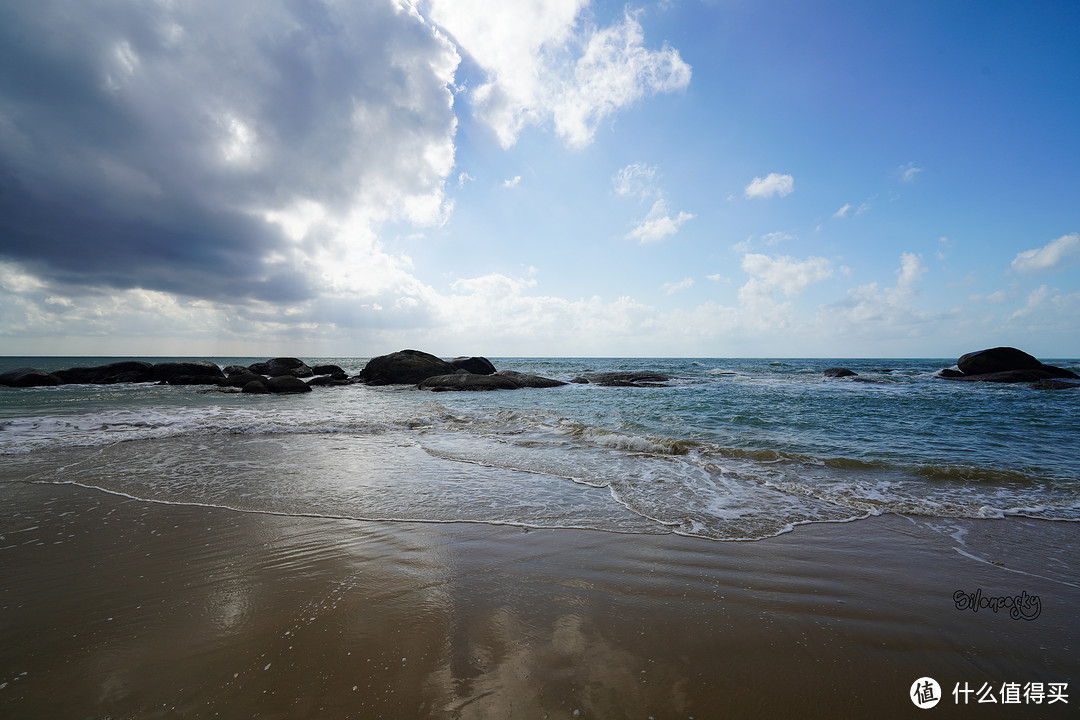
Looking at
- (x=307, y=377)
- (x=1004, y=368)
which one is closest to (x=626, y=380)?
(x=1004, y=368)

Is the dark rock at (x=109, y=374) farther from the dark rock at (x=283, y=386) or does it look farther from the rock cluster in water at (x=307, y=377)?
the dark rock at (x=283, y=386)

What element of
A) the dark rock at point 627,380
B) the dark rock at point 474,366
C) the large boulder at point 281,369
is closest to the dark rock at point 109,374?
the large boulder at point 281,369

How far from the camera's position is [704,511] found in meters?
5.96

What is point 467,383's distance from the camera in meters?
27.0

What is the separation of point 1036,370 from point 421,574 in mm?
40976

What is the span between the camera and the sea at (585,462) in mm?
6027

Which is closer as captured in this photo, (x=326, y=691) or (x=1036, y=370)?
(x=326, y=691)

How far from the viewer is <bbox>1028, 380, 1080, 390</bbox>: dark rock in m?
22.5

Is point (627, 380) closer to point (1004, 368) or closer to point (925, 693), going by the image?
point (1004, 368)

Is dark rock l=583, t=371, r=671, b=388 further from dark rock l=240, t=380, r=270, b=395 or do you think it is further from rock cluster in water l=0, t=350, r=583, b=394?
dark rock l=240, t=380, r=270, b=395

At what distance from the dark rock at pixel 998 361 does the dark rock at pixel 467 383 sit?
33.3 meters

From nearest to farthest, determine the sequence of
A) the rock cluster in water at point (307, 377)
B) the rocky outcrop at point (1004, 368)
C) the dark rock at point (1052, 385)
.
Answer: the dark rock at point (1052, 385)
the rocky outcrop at point (1004, 368)
the rock cluster in water at point (307, 377)

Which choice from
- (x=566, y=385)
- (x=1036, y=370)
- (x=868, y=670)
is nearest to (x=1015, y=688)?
(x=868, y=670)

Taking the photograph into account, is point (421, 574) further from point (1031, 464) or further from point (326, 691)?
point (1031, 464)
